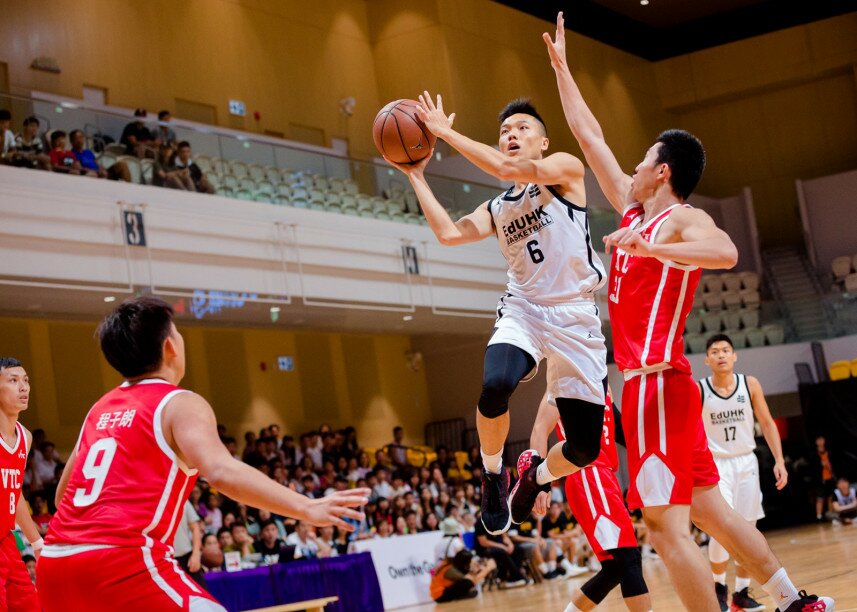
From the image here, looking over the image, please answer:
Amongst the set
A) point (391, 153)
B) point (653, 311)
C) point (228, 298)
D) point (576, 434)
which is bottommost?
point (576, 434)

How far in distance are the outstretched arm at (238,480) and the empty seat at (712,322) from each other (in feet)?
66.3

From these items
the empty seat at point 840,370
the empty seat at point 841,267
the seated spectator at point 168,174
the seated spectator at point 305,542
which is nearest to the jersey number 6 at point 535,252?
the seated spectator at point 305,542

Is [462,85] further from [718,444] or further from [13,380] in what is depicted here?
[13,380]

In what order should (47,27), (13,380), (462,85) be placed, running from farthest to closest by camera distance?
1. (462,85)
2. (47,27)
3. (13,380)

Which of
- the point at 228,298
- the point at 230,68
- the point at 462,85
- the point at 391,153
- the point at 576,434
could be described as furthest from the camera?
the point at 462,85

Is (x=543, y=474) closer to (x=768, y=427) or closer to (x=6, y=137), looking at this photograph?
(x=768, y=427)

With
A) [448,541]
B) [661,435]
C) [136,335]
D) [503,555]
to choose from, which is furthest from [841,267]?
[136,335]

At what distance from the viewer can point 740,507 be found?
8.38 metres

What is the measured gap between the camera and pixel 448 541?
14.7 metres

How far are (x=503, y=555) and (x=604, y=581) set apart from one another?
993 cm

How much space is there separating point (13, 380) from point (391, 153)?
8.89ft

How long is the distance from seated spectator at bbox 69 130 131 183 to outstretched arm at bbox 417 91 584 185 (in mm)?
9221

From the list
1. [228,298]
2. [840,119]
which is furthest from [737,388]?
[840,119]

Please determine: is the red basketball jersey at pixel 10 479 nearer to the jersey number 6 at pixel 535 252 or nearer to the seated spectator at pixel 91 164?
the jersey number 6 at pixel 535 252
